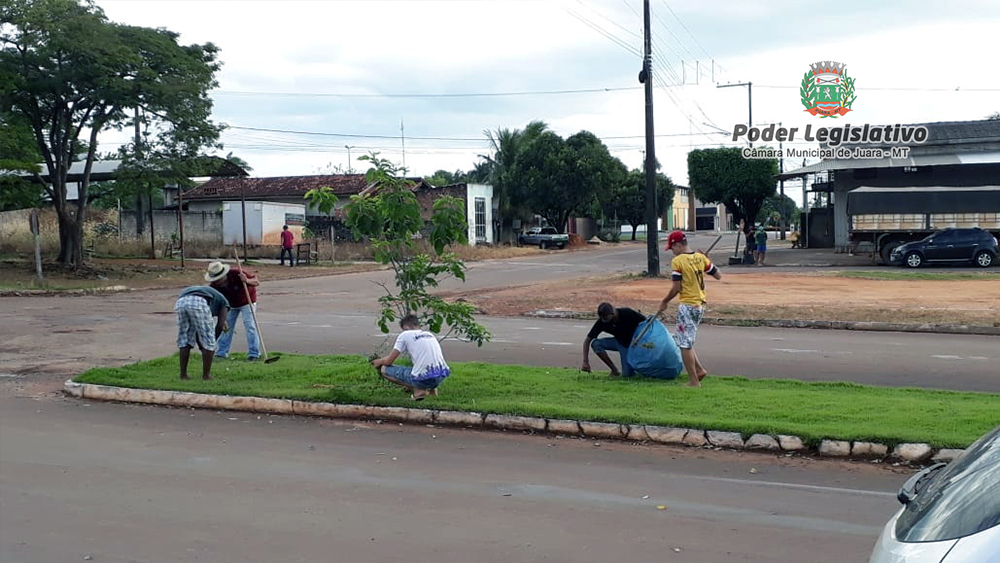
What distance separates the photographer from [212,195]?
54.9 metres

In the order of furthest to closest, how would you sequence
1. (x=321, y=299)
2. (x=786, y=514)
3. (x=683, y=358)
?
1. (x=321, y=299)
2. (x=683, y=358)
3. (x=786, y=514)

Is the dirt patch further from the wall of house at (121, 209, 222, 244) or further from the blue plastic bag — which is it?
the wall of house at (121, 209, 222, 244)

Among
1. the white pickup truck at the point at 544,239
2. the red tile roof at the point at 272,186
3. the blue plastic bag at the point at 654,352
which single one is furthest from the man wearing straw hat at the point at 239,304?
the white pickup truck at the point at 544,239

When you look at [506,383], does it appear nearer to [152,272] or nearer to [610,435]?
[610,435]

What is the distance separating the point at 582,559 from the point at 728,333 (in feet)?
39.0

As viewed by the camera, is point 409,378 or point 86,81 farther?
point 86,81

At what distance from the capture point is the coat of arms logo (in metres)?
41.7

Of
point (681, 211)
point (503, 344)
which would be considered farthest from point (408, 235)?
point (681, 211)

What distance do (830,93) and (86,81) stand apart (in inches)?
1207

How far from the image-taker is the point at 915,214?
33.8 m

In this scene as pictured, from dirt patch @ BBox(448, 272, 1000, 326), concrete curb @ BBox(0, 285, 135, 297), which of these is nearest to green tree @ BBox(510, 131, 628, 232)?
dirt patch @ BBox(448, 272, 1000, 326)

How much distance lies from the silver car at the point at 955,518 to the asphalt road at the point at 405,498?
2.26 m

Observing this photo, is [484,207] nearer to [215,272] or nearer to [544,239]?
[544,239]

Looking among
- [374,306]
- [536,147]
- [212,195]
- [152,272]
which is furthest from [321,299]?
[536,147]
